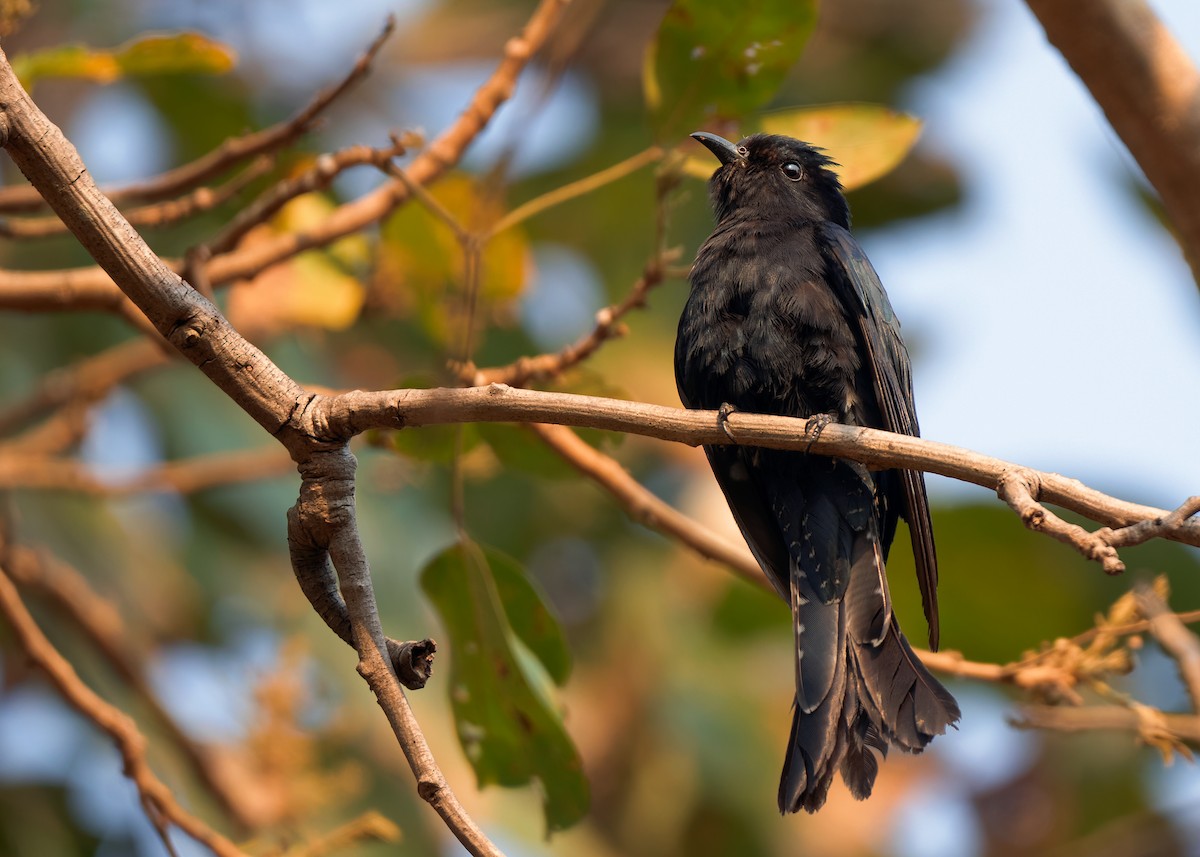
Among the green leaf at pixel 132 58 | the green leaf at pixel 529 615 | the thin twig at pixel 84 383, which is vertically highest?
the green leaf at pixel 132 58

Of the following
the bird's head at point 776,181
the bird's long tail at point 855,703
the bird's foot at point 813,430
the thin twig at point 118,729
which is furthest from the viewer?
the bird's head at point 776,181

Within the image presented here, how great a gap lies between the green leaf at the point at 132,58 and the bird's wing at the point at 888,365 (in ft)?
5.33

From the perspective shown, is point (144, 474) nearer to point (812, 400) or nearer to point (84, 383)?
point (84, 383)

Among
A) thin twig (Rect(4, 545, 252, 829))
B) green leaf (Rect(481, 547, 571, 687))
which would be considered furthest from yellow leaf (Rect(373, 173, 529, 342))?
thin twig (Rect(4, 545, 252, 829))

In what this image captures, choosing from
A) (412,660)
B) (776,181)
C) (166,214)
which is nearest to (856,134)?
(776,181)

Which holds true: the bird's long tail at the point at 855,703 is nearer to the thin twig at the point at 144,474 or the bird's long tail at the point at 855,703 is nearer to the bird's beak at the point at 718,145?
the bird's beak at the point at 718,145

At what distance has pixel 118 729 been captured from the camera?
9.12ft

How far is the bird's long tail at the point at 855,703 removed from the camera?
247cm

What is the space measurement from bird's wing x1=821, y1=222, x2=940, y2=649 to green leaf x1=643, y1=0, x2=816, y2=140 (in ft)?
1.43

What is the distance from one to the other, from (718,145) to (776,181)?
A: 0.80 ft

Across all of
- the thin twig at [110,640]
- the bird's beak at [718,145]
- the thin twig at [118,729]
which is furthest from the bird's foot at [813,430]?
the thin twig at [110,640]

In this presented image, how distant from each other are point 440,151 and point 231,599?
2.83 m

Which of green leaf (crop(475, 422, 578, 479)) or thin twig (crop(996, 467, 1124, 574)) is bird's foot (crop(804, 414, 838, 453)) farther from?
green leaf (crop(475, 422, 578, 479))

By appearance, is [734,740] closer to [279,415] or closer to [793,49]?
[793,49]
